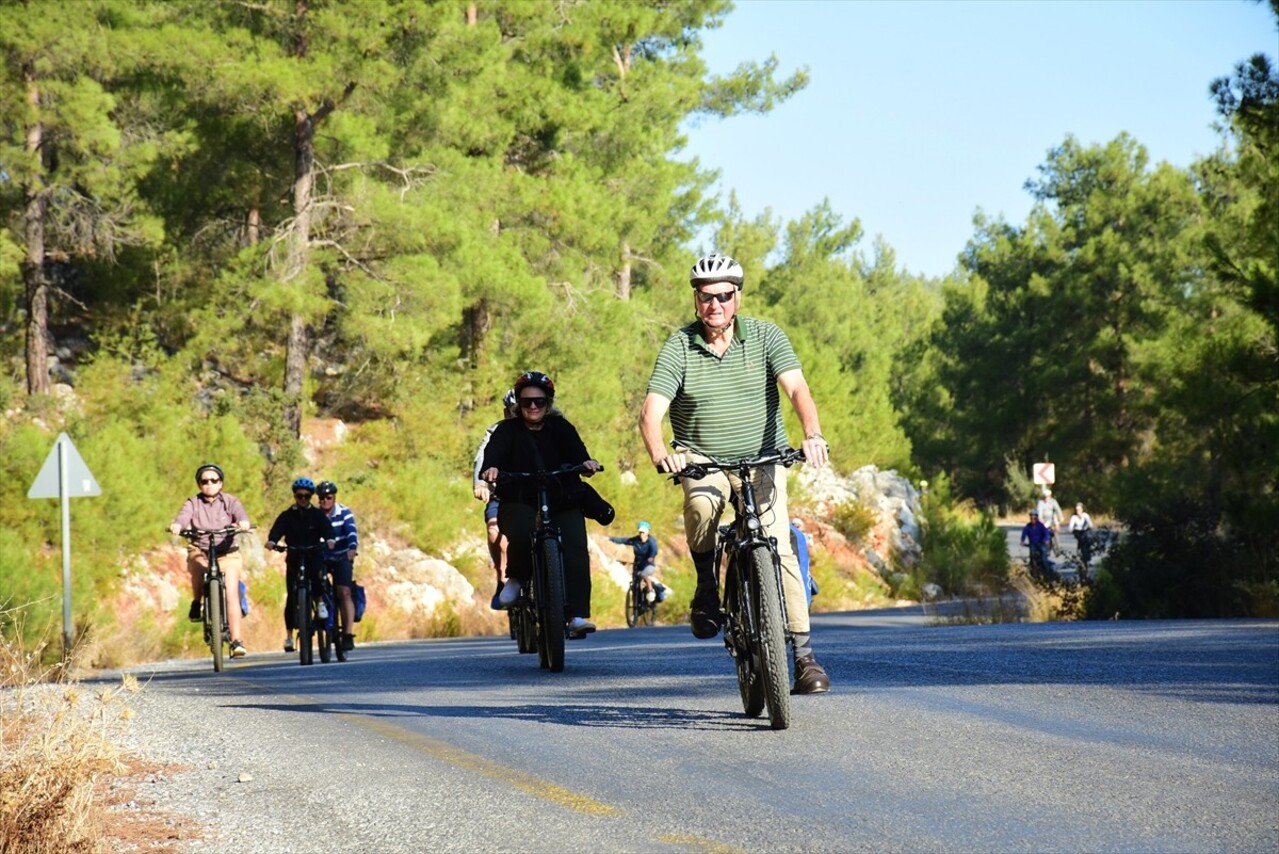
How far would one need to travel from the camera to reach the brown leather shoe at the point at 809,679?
8.59 meters

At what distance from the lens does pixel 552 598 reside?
1195 centimetres

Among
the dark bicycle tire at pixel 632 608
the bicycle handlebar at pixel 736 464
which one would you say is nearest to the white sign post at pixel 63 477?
the dark bicycle tire at pixel 632 608

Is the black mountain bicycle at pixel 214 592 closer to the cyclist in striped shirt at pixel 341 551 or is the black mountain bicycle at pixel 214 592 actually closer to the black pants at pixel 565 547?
the cyclist in striped shirt at pixel 341 551

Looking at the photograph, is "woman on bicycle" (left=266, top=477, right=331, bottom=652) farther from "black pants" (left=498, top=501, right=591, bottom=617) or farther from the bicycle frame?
"black pants" (left=498, top=501, right=591, bottom=617)

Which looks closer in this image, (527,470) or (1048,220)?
(527,470)

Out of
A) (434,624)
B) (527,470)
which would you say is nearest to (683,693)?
(527,470)

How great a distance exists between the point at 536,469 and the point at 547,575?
75 cm

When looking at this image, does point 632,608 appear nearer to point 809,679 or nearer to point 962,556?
point 962,556

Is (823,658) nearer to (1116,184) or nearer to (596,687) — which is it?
(596,687)

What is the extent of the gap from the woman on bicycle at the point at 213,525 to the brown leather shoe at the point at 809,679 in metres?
8.53

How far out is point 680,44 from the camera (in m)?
54.0

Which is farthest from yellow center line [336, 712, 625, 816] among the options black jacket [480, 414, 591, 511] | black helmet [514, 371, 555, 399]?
black helmet [514, 371, 555, 399]

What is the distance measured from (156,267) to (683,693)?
30130mm

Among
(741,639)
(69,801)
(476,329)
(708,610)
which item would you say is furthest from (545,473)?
(476,329)
